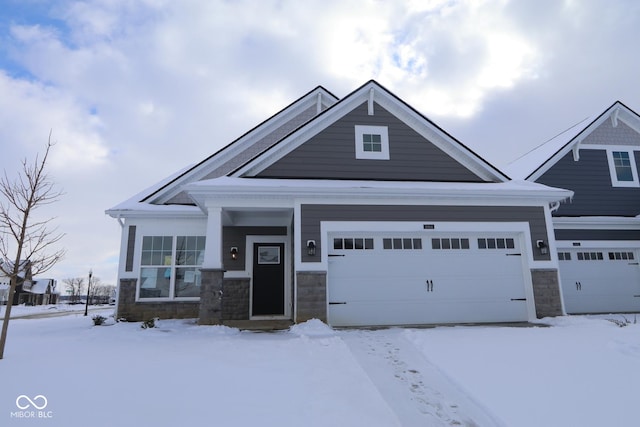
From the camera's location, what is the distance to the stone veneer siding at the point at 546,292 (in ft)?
28.2

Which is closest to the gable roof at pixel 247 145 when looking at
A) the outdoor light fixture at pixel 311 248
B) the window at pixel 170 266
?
the window at pixel 170 266

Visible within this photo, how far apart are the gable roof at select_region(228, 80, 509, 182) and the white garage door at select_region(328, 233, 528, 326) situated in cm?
218

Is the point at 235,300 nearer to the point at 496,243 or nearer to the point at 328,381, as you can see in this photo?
the point at 328,381

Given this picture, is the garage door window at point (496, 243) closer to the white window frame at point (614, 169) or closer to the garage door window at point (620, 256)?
the garage door window at point (620, 256)

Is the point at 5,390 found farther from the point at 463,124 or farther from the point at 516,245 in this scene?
the point at 463,124

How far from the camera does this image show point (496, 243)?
29.5 feet

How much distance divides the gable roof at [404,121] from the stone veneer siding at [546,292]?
278cm

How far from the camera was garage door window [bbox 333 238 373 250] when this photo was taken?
8531 mm

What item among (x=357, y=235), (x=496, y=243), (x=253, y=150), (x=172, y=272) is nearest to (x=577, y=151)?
(x=496, y=243)

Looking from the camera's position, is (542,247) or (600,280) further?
(600,280)

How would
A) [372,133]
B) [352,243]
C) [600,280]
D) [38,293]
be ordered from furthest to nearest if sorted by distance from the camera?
[38,293] < [600,280] < [372,133] < [352,243]

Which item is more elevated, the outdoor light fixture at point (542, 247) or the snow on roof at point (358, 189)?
the snow on roof at point (358, 189)

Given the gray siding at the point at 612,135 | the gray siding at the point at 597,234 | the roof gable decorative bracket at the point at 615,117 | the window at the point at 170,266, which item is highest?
the roof gable decorative bracket at the point at 615,117

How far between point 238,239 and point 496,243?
730 cm
